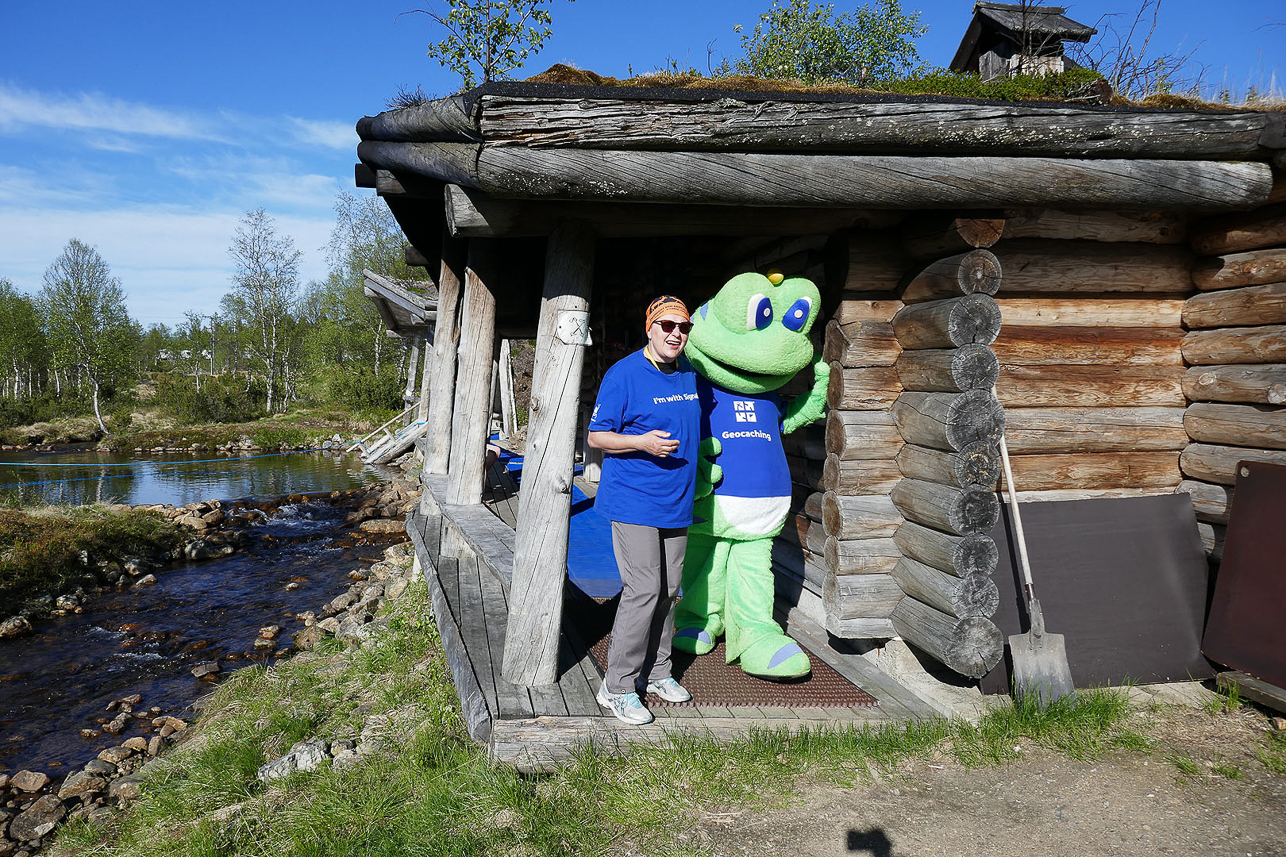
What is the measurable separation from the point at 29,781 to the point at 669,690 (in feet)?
18.8

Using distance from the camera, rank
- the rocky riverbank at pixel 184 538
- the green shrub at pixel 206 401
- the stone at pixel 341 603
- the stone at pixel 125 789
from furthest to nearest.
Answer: the green shrub at pixel 206 401, the rocky riverbank at pixel 184 538, the stone at pixel 341 603, the stone at pixel 125 789

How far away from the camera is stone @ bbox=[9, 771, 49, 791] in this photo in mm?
5994

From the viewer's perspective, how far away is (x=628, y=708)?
3457mm

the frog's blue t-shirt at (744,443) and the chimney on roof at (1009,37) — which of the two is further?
the chimney on roof at (1009,37)

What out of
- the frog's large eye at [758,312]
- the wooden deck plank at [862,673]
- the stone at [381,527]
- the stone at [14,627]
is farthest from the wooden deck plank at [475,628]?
the stone at [381,527]

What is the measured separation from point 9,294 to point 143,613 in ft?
149

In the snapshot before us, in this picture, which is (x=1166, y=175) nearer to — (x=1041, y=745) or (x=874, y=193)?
(x=874, y=193)

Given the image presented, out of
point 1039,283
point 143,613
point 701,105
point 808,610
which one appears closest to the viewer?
point 701,105

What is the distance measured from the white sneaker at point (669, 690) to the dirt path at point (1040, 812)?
657mm

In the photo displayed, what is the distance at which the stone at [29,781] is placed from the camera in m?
5.99

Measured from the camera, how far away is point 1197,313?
429 cm

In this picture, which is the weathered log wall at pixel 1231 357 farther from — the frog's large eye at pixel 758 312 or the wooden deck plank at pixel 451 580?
the wooden deck plank at pixel 451 580

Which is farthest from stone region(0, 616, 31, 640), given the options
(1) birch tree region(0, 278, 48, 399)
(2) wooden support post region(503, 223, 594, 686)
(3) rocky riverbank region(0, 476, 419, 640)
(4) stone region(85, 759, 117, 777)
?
(1) birch tree region(0, 278, 48, 399)

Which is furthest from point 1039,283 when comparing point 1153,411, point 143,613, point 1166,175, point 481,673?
point 143,613
